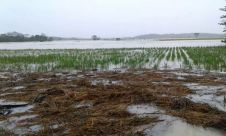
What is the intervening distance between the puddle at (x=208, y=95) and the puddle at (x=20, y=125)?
10.4 feet

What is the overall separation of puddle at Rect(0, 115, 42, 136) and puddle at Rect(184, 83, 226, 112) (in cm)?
316

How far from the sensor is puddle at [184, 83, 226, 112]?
23.1 ft

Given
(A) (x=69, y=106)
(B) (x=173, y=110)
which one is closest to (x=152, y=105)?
(B) (x=173, y=110)

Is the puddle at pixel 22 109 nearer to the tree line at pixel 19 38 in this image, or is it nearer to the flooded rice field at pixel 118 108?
the flooded rice field at pixel 118 108

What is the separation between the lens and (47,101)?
7652 millimetres

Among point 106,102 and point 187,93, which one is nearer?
point 106,102

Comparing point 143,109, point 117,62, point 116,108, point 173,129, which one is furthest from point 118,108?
point 117,62

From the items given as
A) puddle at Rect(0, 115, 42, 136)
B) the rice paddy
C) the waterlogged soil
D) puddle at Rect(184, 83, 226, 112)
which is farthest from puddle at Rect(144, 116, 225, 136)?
the rice paddy

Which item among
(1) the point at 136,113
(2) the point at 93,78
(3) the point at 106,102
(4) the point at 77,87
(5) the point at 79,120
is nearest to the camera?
(5) the point at 79,120

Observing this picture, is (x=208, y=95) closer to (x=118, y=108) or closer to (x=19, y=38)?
(x=118, y=108)

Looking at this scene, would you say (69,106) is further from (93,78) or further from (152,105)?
(93,78)

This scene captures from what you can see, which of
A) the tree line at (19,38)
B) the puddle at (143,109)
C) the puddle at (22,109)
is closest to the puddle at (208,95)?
the puddle at (143,109)

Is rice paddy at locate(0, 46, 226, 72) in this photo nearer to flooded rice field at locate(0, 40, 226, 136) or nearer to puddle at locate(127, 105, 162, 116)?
flooded rice field at locate(0, 40, 226, 136)

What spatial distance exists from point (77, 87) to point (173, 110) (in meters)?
3.54
